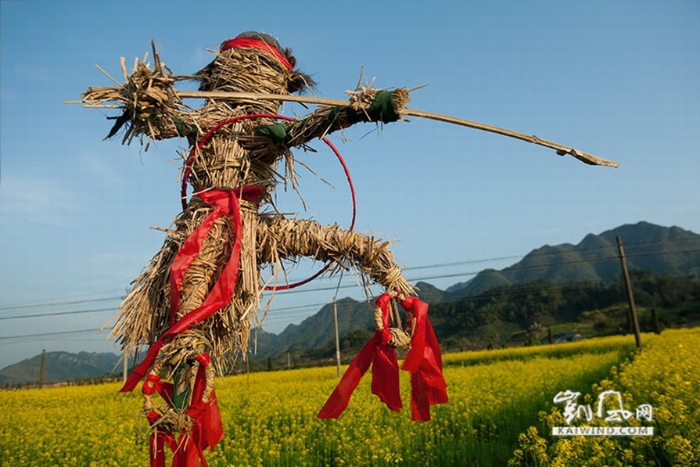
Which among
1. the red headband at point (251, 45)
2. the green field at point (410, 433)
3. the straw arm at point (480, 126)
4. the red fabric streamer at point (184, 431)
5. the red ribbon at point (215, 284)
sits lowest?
the green field at point (410, 433)

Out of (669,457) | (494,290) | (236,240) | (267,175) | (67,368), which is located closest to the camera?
(236,240)

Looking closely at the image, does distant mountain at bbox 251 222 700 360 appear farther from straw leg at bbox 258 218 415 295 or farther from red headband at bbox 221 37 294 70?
straw leg at bbox 258 218 415 295

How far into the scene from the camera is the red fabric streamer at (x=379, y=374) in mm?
1795

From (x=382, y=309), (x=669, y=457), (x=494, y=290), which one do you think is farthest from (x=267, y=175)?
(x=494, y=290)

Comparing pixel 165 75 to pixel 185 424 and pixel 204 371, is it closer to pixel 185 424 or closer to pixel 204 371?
pixel 204 371

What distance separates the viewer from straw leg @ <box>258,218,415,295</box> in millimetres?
1885

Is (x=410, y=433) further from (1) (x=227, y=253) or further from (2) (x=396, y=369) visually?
(1) (x=227, y=253)

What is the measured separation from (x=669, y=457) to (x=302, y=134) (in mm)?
3346

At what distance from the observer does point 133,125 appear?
5.49 feet

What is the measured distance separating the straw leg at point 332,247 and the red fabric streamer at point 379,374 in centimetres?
13

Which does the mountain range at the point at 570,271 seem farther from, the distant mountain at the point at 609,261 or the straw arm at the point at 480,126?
the straw arm at the point at 480,126

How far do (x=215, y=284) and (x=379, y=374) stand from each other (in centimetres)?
71

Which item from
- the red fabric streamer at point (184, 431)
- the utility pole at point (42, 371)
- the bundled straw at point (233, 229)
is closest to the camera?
the red fabric streamer at point (184, 431)

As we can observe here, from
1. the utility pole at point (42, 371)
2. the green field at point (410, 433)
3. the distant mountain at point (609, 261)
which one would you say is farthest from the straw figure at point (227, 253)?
the distant mountain at point (609, 261)
